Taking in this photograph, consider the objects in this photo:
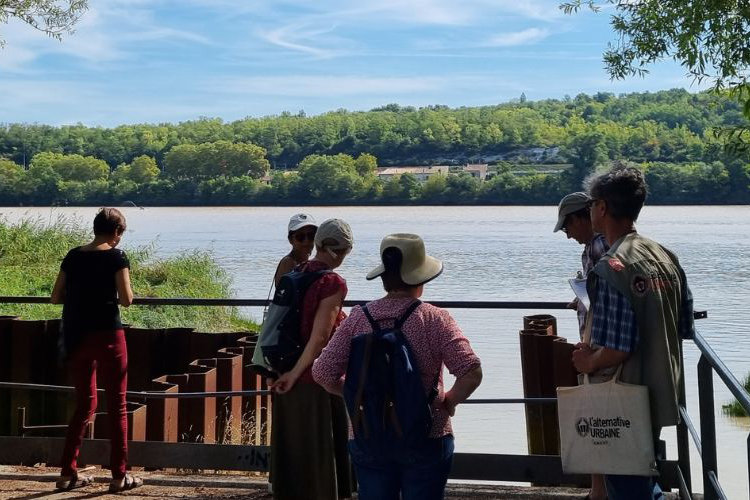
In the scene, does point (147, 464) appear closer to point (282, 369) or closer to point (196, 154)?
point (282, 369)

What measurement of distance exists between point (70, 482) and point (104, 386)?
592mm

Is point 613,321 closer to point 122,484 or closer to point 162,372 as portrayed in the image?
point 122,484

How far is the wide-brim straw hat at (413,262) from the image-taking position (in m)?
3.98

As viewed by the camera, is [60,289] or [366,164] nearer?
[60,289]

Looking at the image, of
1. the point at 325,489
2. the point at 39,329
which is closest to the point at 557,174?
the point at 39,329

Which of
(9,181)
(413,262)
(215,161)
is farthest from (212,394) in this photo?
(215,161)

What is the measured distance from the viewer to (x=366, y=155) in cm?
7281

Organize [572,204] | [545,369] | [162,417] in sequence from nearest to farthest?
[572,204]
[545,369]
[162,417]

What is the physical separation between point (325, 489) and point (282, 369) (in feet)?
2.10

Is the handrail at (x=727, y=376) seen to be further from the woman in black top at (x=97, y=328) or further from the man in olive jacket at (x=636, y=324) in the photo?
the woman in black top at (x=97, y=328)

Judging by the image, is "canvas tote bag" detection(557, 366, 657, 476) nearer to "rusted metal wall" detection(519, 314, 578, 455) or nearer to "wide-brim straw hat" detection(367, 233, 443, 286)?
"wide-brim straw hat" detection(367, 233, 443, 286)

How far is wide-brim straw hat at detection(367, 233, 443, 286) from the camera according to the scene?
3.98 metres

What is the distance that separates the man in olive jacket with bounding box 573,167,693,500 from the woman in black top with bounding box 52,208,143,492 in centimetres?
296

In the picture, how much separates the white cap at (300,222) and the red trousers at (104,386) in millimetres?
1288
